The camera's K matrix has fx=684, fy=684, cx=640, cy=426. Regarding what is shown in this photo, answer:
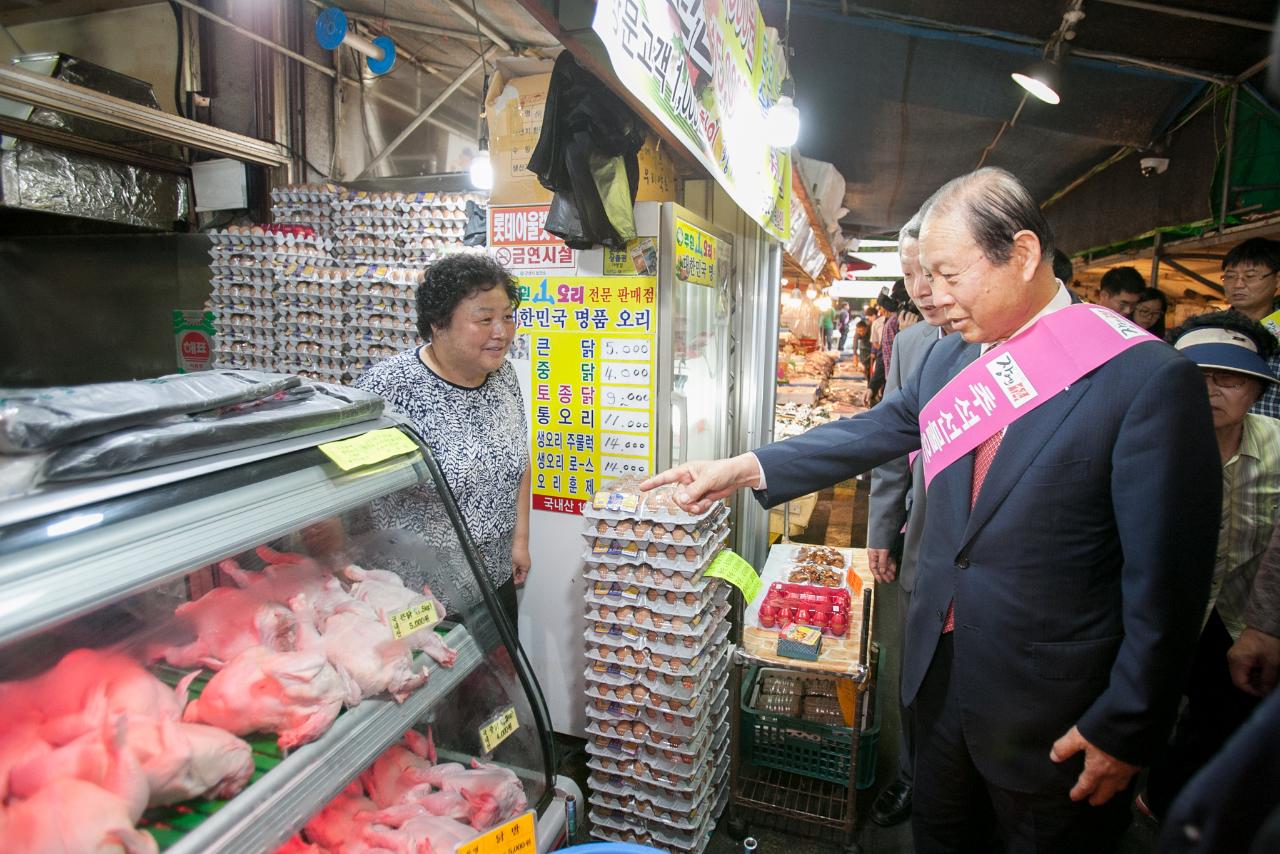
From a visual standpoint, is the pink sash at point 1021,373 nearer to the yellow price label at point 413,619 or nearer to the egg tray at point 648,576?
the egg tray at point 648,576

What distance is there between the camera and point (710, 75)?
2.37 meters

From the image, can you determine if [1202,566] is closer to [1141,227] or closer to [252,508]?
[252,508]

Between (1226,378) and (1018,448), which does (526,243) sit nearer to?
(1018,448)

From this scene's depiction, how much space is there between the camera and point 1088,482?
166cm

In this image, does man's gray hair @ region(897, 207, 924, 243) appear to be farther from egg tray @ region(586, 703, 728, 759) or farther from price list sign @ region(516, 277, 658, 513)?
egg tray @ region(586, 703, 728, 759)

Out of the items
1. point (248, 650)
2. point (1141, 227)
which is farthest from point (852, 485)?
point (248, 650)

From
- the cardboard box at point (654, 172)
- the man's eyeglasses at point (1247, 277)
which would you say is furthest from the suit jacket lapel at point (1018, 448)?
the man's eyeglasses at point (1247, 277)

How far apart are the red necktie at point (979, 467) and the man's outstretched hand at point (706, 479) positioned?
68cm

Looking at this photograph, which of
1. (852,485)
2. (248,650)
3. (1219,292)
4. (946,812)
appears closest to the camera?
(248,650)

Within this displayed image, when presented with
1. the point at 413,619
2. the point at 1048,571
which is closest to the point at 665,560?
the point at 413,619

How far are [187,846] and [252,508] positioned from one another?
53cm

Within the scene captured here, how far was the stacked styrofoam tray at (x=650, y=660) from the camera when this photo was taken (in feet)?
8.73

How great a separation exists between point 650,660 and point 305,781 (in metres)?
1.63

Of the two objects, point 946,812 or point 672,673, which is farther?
point 672,673
